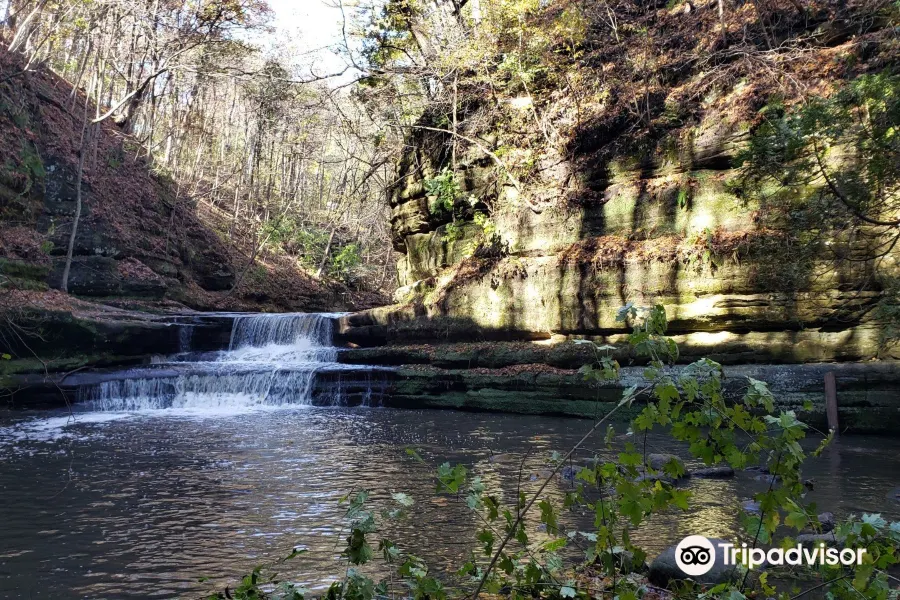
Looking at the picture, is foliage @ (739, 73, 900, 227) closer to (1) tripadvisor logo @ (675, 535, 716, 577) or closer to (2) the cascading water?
(1) tripadvisor logo @ (675, 535, 716, 577)

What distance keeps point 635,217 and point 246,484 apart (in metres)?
10.2

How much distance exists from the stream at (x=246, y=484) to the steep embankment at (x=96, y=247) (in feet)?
7.32

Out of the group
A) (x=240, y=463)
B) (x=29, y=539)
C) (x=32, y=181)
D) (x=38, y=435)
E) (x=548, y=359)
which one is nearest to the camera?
(x=29, y=539)

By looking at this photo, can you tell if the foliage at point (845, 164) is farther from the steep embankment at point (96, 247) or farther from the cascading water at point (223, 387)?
the steep embankment at point (96, 247)

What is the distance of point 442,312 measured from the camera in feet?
55.3

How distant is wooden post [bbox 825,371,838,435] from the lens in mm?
10000

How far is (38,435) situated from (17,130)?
542 inches

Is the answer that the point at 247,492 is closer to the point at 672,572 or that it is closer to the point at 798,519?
the point at 672,572

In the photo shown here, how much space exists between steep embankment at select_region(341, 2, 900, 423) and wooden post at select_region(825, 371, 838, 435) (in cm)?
31

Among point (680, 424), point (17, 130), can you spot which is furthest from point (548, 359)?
point (17, 130)

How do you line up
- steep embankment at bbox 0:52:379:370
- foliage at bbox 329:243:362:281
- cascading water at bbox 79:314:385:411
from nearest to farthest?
cascading water at bbox 79:314:385:411 → steep embankment at bbox 0:52:379:370 → foliage at bbox 329:243:362:281

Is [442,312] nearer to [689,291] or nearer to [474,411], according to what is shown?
[474,411]

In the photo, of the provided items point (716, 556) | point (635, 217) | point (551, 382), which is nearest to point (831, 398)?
point (551, 382)

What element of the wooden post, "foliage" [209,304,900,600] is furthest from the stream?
the wooden post
